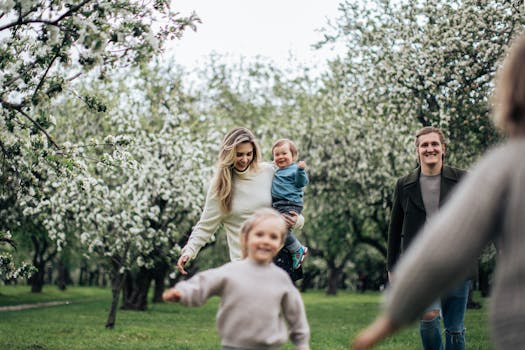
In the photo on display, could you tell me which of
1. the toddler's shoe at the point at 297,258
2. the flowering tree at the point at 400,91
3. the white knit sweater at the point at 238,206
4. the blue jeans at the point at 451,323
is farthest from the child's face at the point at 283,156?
the flowering tree at the point at 400,91

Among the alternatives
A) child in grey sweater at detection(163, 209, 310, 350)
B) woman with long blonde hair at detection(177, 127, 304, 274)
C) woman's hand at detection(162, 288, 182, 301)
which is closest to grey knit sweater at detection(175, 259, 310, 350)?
child in grey sweater at detection(163, 209, 310, 350)

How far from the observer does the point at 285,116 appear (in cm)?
3022

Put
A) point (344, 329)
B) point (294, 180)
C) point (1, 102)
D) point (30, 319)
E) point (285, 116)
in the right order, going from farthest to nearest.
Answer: point (285, 116) < point (30, 319) < point (344, 329) < point (1, 102) < point (294, 180)

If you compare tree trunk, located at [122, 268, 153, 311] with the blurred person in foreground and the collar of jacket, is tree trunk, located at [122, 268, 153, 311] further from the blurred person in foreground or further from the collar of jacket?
the blurred person in foreground

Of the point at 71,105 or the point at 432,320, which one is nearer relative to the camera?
the point at 432,320

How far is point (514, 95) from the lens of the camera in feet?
7.55

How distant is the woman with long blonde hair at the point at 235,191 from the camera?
6113mm

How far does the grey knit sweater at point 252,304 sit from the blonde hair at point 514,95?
2083 mm

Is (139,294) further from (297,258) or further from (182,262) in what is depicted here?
(182,262)

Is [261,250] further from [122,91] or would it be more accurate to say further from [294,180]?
[122,91]

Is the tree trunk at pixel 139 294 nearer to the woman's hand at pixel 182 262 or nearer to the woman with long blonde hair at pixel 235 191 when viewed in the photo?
the woman with long blonde hair at pixel 235 191

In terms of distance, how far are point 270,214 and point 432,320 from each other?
2.92 m

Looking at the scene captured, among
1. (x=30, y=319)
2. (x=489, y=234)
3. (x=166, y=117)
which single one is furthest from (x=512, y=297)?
(x=166, y=117)

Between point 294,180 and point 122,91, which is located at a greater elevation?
point 122,91
